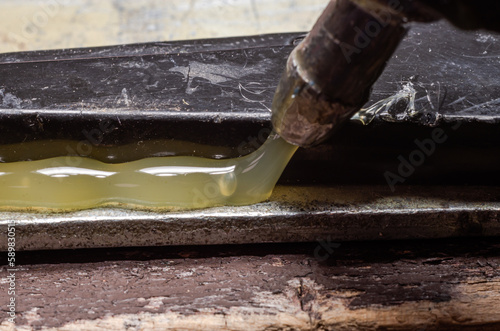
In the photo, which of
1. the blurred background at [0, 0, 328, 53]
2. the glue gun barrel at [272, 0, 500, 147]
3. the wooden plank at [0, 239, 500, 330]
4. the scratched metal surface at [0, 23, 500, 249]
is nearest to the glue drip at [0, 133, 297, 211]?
the scratched metal surface at [0, 23, 500, 249]

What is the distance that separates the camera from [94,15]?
3.01 m

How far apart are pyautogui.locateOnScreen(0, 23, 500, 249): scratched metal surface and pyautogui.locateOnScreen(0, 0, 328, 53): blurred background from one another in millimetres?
1477

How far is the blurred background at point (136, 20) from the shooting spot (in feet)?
9.45

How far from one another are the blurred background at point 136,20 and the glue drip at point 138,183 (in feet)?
5.48

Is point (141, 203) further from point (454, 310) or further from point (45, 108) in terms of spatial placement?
point (454, 310)

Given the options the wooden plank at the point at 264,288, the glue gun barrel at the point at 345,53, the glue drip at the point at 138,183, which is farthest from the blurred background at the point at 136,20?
the glue gun barrel at the point at 345,53

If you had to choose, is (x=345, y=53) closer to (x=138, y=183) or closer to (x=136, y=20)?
(x=138, y=183)

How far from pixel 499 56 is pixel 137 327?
1.30m

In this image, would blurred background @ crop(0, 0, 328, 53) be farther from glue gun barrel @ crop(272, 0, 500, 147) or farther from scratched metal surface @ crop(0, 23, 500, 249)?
glue gun barrel @ crop(272, 0, 500, 147)

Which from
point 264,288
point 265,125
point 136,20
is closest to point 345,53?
point 265,125

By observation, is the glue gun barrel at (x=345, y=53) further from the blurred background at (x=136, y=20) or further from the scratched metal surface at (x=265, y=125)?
the blurred background at (x=136, y=20)

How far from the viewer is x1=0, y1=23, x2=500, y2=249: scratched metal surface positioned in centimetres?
132

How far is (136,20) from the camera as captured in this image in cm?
301

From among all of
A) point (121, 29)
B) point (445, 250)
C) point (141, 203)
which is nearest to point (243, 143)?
point (141, 203)
